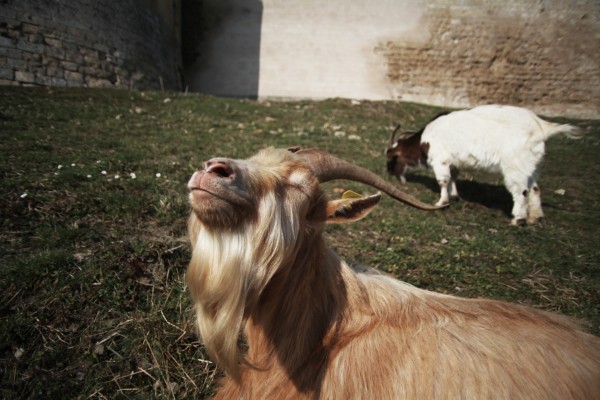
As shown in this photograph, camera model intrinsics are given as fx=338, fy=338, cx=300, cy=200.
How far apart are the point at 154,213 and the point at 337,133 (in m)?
6.62

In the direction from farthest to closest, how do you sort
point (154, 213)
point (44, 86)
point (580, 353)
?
point (44, 86)
point (154, 213)
point (580, 353)

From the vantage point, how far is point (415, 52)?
1862 cm

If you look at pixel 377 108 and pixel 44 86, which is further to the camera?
pixel 377 108

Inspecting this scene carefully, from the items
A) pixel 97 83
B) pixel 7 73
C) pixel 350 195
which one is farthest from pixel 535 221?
pixel 97 83

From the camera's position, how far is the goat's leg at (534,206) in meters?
5.33

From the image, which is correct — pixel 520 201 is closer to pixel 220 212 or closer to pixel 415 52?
pixel 220 212

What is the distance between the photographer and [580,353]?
161cm

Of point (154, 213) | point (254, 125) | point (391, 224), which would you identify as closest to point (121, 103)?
point (254, 125)

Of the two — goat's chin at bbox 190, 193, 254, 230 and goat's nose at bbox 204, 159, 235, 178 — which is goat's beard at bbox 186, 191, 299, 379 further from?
goat's nose at bbox 204, 159, 235, 178

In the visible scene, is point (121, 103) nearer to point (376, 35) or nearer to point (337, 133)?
point (337, 133)

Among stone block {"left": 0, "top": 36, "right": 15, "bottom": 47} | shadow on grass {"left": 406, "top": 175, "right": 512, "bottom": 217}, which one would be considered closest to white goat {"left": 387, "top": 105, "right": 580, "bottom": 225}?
shadow on grass {"left": 406, "top": 175, "right": 512, "bottom": 217}

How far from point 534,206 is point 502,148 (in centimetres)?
104

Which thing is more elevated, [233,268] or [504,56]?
[504,56]

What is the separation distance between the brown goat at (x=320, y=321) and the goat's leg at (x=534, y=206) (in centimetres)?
408
